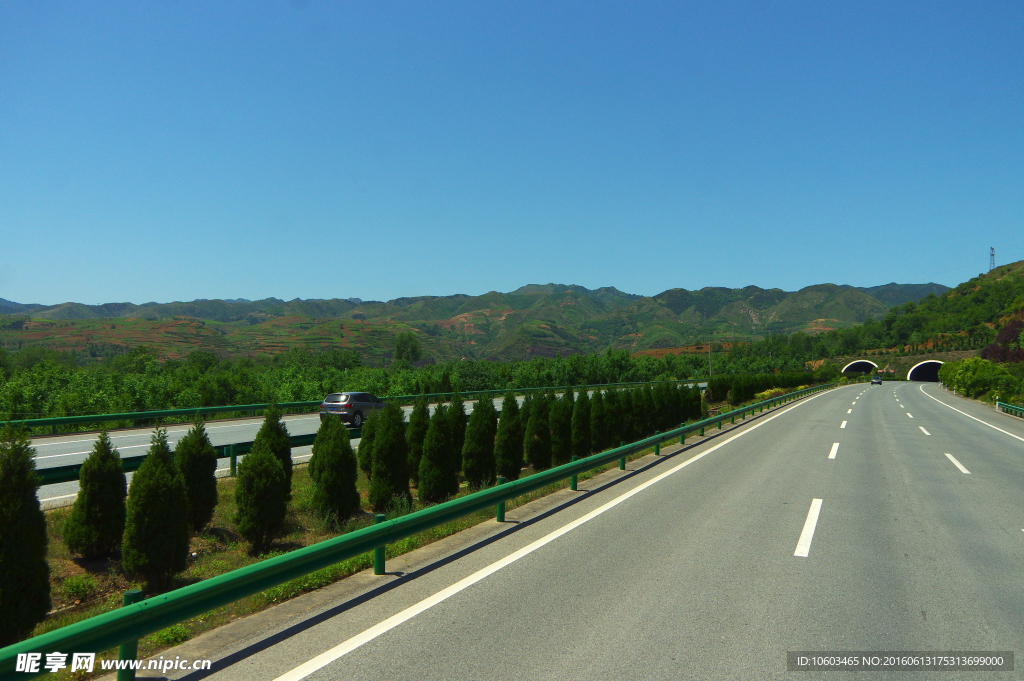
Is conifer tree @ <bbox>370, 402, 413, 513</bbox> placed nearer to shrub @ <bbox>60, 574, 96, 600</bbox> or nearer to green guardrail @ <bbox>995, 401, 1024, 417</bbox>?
shrub @ <bbox>60, 574, 96, 600</bbox>

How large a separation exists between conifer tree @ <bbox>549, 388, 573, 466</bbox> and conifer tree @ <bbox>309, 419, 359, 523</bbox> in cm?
705

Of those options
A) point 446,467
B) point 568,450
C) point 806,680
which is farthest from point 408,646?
point 568,450

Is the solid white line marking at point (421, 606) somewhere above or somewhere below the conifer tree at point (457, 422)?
below

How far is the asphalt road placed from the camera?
4109mm

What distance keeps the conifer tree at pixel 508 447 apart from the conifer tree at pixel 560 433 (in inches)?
99.6

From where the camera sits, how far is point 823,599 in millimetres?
5375

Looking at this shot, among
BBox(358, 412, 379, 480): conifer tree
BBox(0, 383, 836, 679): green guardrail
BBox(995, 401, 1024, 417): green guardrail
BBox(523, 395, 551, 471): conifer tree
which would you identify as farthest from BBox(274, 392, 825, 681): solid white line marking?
BBox(995, 401, 1024, 417): green guardrail

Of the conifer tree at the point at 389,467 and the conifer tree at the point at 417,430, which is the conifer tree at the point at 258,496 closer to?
the conifer tree at the point at 389,467

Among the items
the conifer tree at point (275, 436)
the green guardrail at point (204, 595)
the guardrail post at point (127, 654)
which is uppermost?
the conifer tree at point (275, 436)

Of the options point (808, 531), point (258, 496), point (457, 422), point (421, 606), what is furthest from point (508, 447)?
point (421, 606)

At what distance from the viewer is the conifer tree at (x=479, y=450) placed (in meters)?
13.1

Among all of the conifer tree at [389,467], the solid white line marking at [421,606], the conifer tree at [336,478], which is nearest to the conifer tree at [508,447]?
the conifer tree at [389,467]

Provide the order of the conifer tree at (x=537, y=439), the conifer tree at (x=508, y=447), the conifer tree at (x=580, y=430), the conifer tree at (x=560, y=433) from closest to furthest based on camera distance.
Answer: the conifer tree at (x=508, y=447)
the conifer tree at (x=537, y=439)
the conifer tree at (x=560, y=433)
the conifer tree at (x=580, y=430)

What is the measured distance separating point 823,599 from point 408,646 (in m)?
3.83
